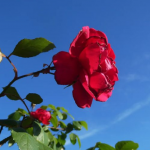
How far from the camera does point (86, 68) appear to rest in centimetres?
74

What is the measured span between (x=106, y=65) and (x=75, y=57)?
11 cm

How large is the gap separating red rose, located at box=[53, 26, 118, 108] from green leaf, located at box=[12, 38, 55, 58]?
0.06m

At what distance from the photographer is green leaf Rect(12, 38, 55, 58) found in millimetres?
774

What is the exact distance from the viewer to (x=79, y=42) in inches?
30.8

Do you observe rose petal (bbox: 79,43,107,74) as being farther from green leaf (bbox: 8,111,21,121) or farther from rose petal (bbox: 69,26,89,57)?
green leaf (bbox: 8,111,21,121)

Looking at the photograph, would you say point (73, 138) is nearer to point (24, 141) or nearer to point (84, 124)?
point (84, 124)

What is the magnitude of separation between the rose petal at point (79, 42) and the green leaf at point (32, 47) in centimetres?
7

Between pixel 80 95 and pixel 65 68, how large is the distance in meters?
0.10

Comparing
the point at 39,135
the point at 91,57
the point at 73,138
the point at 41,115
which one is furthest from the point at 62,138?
the point at 91,57

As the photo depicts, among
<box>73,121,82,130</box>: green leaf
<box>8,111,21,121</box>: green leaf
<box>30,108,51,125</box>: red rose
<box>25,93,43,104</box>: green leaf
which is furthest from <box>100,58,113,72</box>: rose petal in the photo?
<box>73,121,82,130</box>: green leaf

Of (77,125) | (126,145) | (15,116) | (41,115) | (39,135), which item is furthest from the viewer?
(77,125)

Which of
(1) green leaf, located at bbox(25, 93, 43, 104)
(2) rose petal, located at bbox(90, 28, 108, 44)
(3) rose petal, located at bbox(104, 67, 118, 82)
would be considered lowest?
(3) rose petal, located at bbox(104, 67, 118, 82)

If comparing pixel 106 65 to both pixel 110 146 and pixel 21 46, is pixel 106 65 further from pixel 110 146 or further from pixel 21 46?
pixel 110 146

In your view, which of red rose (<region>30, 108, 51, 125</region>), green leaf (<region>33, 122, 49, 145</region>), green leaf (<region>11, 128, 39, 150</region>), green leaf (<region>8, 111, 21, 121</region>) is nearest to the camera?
green leaf (<region>11, 128, 39, 150</region>)
